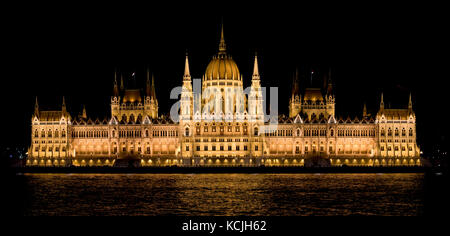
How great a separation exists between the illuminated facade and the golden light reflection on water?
547 inches

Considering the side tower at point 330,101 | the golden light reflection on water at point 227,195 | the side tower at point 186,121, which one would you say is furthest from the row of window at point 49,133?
the side tower at point 330,101

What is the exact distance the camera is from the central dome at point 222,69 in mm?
134500

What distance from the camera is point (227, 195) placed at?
3278 inches

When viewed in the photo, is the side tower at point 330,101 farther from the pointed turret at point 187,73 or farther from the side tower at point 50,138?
the side tower at point 50,138

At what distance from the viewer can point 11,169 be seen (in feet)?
413

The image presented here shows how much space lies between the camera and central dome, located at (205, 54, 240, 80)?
134500mm

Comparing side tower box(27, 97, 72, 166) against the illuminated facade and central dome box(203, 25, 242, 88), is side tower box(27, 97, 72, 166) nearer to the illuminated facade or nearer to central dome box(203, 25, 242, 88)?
the illuminated facade

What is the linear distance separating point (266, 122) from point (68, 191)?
49.9 metres

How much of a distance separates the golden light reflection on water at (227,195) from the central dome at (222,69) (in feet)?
80.6

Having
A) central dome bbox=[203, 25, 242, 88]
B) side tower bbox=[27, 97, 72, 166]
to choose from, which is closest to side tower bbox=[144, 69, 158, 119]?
central dome bbox=[203, 25, 242, 88]

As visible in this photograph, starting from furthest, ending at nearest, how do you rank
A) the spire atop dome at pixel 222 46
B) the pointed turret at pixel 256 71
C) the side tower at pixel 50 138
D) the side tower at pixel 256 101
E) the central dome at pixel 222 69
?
the spire atop dome at pixel 222 46, the central dome at pixel 222 69, the pointed turret at pixel 256 71, the side tower at pixel 50 138, the side tower at pixel 256 101

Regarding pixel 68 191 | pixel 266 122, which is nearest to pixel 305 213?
pixel 68 191

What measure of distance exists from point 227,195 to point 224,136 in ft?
152
